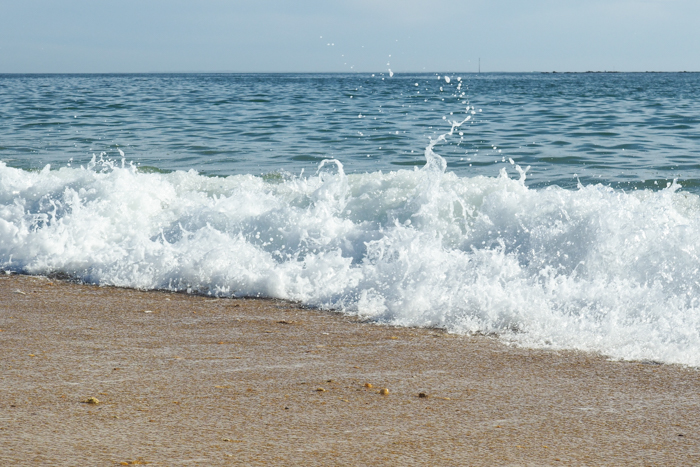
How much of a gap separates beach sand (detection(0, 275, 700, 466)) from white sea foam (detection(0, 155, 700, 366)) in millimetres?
412

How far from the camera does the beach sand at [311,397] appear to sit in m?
2.63

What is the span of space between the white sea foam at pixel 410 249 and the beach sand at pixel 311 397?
41 cm

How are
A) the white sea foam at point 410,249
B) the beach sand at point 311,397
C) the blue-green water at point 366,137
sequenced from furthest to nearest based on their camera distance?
the blue-green water at point 366,137
the white sea foam at point 410,249
the beach sand at point 311,397

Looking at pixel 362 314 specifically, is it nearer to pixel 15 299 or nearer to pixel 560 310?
pixel 560 310

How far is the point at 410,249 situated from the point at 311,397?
237 cm

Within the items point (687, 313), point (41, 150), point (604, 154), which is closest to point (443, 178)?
point (687, 313)

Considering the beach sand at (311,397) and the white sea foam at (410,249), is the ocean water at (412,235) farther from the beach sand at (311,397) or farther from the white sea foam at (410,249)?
the beach sand at (311,397)

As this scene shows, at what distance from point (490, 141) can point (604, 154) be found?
211 centimetres

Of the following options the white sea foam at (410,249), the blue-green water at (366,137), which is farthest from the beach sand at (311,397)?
the blue-green water at (366,137)

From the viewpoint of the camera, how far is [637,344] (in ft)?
13.4

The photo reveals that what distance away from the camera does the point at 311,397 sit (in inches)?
127

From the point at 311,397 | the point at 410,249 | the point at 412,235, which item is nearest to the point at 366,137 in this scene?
the point at 412,235

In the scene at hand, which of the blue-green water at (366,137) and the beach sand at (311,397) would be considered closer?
the beach sand at (311,397)

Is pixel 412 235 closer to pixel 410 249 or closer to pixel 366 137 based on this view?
pixel 410 249
